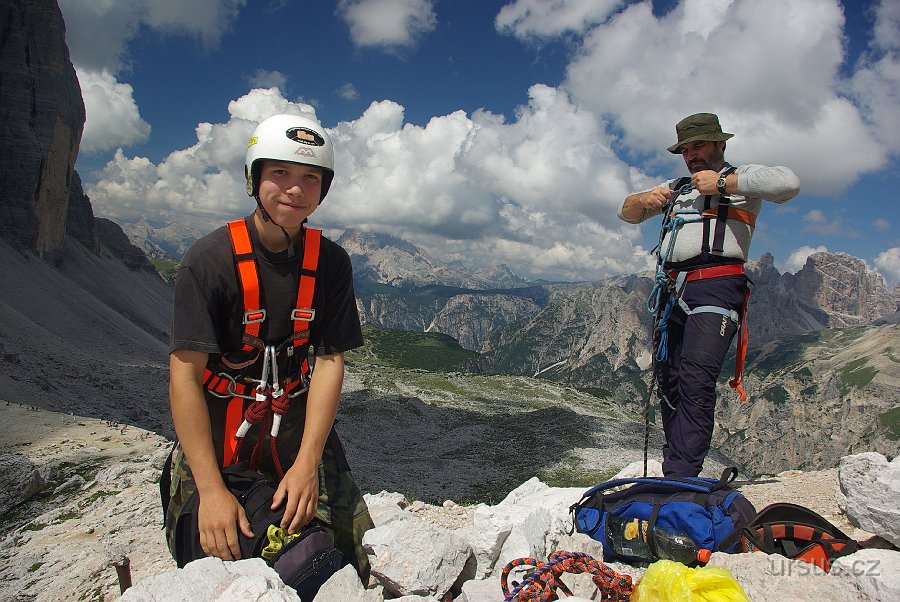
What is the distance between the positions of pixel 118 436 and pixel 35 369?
81.1ft

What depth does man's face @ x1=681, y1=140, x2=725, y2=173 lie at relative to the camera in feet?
20.7

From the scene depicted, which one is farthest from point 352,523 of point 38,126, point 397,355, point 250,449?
point 397,355

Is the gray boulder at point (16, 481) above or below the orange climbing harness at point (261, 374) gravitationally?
below

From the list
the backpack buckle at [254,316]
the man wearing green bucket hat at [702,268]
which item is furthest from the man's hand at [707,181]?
the backpack buckle at [254,316]

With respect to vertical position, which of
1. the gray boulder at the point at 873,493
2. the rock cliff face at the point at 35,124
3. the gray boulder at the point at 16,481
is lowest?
the gray boulder at the point at 16,481

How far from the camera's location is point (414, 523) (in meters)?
4.53

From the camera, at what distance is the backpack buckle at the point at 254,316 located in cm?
413

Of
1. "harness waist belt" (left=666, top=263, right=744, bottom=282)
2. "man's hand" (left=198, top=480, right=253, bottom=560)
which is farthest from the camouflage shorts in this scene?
"harness waist belt" (left=666, top=263, right=744, bottom=282)

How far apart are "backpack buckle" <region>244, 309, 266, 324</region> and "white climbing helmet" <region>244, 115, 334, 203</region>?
980mm

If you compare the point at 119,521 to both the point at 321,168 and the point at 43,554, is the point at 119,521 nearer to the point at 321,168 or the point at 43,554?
the point at 43,554

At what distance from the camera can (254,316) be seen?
416cm

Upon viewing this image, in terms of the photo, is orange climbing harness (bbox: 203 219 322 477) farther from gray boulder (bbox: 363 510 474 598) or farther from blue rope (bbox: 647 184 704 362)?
blue rope (bbox: 647 184 704 362)

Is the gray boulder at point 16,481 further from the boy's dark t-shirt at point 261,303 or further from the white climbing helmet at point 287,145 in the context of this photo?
the white climbing helmet at point 287,145

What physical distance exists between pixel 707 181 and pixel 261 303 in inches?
202
